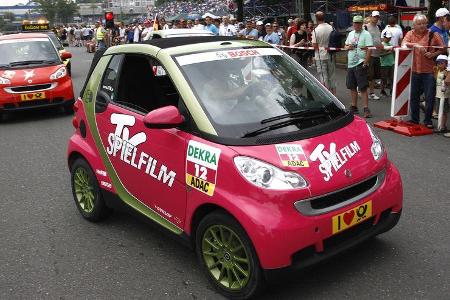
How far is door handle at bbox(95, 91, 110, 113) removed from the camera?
4590 mm

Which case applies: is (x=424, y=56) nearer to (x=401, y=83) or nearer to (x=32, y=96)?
(x=401, y=83)

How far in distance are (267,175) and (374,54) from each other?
8.74 meters

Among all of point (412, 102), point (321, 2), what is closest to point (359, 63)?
point (412, 102)

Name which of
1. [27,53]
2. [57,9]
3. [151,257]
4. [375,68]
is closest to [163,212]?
[151,257]

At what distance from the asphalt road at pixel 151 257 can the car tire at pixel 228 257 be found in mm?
162

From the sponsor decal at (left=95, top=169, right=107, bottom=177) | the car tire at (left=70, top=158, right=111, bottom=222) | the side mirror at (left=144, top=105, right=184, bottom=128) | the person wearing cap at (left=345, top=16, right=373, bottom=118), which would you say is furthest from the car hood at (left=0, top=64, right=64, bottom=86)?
the side mirror at (left=144, top=105, right=184, bottom=128)

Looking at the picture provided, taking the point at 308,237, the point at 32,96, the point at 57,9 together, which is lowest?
the point at 32,96

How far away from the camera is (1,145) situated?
28.8ft

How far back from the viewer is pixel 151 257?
423cm

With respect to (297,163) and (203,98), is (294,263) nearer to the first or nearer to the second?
(297,163)

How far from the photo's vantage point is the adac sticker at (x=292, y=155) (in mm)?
3291

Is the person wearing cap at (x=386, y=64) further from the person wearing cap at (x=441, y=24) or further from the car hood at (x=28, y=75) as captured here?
the car hood at (x=28, y=75)

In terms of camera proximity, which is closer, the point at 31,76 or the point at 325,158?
the point at 325,158

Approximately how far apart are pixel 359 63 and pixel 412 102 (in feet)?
4.35
